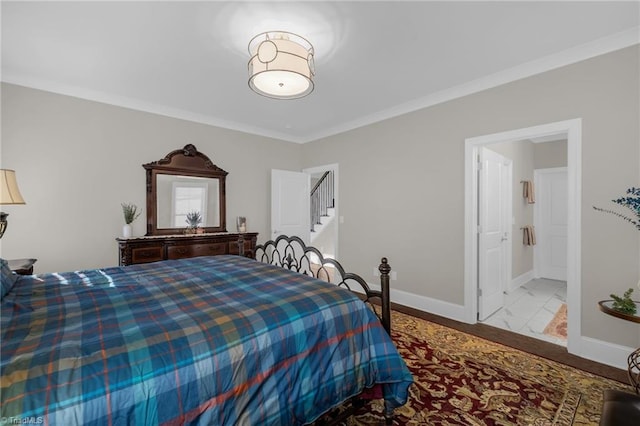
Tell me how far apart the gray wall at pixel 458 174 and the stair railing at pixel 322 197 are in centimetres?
213

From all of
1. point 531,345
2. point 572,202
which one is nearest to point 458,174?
point 572,202

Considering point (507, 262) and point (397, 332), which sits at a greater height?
point (507, 262)

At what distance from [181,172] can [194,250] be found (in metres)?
1.16

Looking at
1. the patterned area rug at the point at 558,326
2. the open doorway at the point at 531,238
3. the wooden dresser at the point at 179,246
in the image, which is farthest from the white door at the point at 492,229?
the wooden dresser at the point at 179,246

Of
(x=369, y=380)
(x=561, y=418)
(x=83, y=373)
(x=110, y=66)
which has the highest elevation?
(x=110, y=66)

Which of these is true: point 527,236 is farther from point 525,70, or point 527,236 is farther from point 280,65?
point 280,65

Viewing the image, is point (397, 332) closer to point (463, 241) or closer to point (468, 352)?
point (468, 352)

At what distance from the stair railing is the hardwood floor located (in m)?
4.22

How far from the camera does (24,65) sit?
2.81 m

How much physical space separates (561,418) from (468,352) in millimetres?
826

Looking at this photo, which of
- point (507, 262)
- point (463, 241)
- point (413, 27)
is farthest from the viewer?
point (507, 262)

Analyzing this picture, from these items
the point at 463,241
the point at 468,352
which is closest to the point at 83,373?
the point at 468,352

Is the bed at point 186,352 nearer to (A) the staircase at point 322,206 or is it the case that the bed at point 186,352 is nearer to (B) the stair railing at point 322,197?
(A) the staircase at point 322,206

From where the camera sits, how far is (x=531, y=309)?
12.4ft
